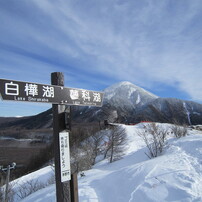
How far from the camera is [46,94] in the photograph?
10.5 ft

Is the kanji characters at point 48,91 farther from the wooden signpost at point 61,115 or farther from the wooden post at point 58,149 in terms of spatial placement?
the wooden post at point 58,149

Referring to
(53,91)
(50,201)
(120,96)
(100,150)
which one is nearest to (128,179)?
(50,201)

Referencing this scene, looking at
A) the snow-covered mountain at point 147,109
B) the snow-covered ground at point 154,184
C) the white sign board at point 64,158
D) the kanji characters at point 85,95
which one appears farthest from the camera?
the snow-covered mountain at point 147,109

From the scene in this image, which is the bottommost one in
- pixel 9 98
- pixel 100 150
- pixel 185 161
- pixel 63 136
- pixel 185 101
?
pixel 100 150

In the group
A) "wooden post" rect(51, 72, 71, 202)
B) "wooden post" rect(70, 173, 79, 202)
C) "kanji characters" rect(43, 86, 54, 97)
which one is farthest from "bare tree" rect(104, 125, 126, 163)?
"kanji characters" rect(43, 86, 54, 97)

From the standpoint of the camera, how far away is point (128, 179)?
6.75 m

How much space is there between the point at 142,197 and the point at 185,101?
17480 centimetres

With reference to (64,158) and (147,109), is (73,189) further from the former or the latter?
(147,109)

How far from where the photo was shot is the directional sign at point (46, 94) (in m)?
2.78

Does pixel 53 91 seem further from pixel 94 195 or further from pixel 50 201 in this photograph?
pixel 50 201

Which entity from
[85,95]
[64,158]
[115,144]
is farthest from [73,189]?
[115,144]

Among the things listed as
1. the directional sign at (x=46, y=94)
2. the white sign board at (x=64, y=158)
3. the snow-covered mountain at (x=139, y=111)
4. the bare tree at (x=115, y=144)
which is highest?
the snow-covered mountain at (x=139, y=111)

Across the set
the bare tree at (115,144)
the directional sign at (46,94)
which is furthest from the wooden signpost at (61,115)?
the bare tree at (115,144)

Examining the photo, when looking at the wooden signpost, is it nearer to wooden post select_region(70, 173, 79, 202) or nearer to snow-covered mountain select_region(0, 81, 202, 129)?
wooden post select_region(70, 173, 79, 202)
